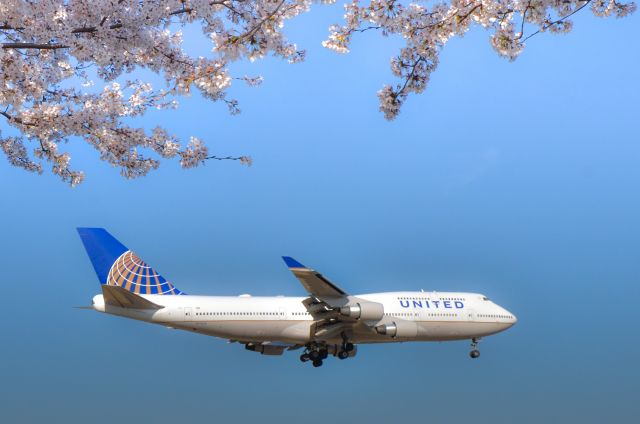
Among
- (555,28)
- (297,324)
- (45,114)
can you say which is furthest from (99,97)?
(297,324)

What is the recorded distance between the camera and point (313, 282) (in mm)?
28828

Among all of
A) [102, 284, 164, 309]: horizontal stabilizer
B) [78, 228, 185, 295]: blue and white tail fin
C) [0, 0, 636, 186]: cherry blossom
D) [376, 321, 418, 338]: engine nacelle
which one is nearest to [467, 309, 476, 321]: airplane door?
[376, 321, 418, 338]: engine nacelle

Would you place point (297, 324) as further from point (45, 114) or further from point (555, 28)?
point (555, 28)

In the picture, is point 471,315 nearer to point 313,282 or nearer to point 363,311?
point 363,311

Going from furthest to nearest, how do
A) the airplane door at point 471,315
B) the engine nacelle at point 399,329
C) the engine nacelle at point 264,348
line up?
the engine nacelle at point 264,348, the airplane door at point 471,315, the engine nacelle at point 399,329

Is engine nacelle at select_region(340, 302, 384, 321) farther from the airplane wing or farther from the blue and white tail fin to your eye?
the blue and white tail fin

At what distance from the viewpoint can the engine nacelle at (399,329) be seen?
102 feet

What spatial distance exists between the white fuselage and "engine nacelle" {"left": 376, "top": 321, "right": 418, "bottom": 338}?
1.21 feet

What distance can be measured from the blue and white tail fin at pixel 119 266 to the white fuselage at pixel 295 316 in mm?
1934

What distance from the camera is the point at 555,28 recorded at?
10.4 metres

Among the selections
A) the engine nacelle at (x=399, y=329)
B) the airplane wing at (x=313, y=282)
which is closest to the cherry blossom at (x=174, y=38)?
the airplane wing at (x=313, y=282)

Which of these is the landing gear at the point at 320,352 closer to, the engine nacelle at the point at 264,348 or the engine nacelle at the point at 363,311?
the engine nacelle at the point at 264,348

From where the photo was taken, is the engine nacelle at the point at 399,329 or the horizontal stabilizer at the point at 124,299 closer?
the horizontal stabilizer at the point at 124,299

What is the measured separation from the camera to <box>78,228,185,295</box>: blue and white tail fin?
32.9 metres
